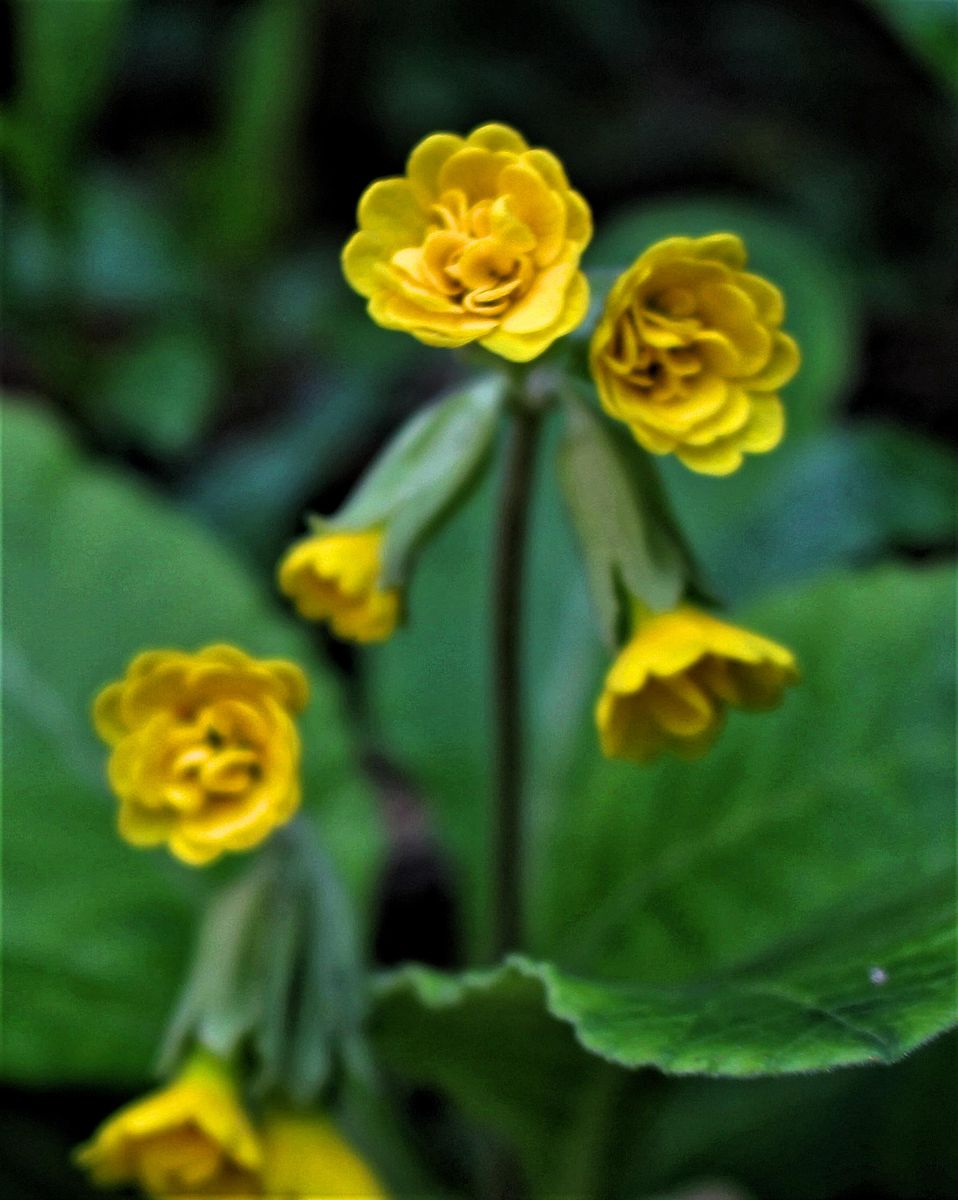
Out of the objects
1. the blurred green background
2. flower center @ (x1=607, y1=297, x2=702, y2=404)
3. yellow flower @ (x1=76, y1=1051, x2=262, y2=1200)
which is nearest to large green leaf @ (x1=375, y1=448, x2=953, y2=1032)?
the blurred green background

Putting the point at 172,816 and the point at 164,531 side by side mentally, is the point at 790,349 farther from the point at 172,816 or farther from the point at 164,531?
the point at 164,531

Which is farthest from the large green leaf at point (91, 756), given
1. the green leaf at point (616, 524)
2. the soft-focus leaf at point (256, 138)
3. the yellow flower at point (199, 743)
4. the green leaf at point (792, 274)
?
the soft-focus leaf at point (256, 138)

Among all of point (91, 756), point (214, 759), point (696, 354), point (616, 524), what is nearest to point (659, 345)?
point (696, 354)

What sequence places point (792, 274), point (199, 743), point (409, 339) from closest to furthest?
point (199, 743)
point (792, 274)
point (409, 339)

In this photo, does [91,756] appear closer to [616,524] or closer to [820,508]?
[616,524]

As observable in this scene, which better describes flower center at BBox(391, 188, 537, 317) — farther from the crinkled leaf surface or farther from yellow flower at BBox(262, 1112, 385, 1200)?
yellow flower at BBox(262, 1112, 385, 1200)
